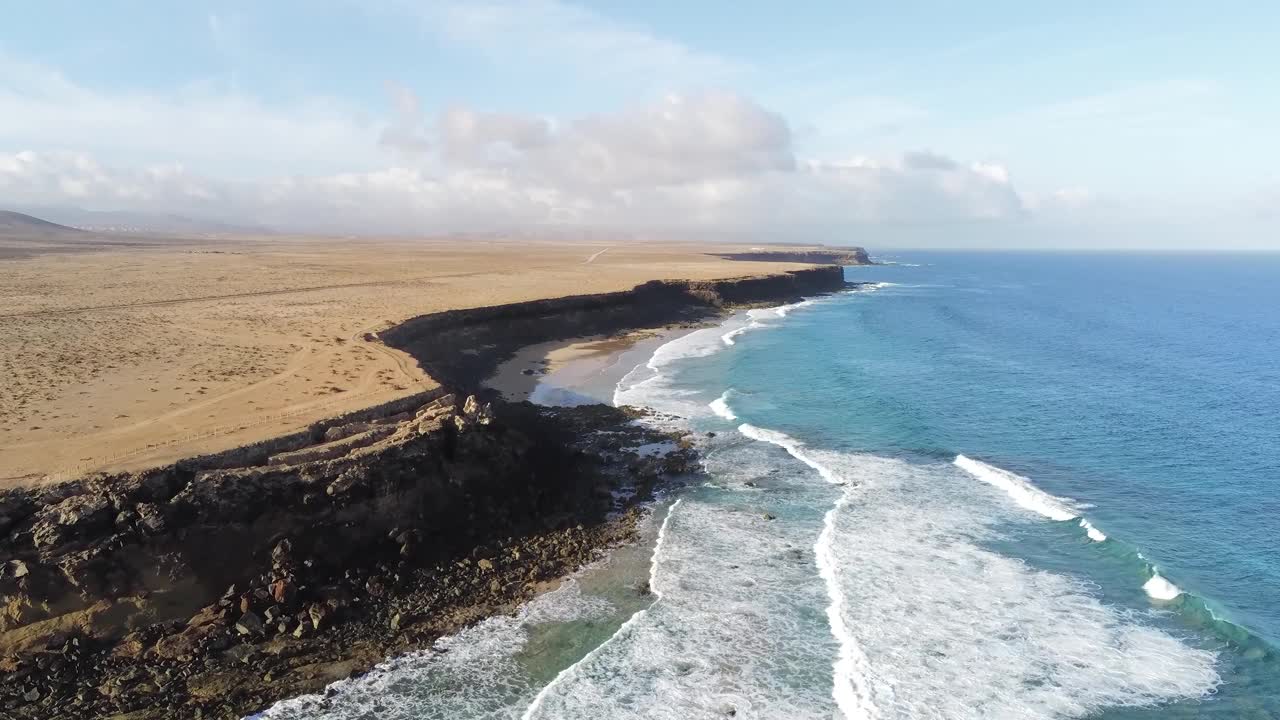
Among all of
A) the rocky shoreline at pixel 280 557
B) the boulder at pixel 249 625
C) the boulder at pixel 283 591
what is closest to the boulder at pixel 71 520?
the rocky shoreline at pixel 280 557

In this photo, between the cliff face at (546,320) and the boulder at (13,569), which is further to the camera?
the cliff face at (546,320)

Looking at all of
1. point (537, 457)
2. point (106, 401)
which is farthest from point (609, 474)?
point (106, 401)

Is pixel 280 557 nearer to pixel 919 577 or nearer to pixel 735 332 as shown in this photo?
pixel 919 577

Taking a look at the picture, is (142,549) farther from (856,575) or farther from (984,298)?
(984,298)

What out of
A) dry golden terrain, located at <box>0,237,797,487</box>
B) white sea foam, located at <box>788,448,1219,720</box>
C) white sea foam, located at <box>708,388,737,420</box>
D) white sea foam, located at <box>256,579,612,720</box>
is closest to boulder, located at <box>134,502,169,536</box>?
dry golden terrain, located at <box>0,237,797,487</box>

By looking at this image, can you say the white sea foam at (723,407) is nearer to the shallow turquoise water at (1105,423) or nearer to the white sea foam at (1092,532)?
the shallow turquoise water at (1105,423)

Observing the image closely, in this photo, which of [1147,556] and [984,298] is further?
[984,298]

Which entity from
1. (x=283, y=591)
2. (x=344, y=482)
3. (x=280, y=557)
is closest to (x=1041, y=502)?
(x=344, y=482)
